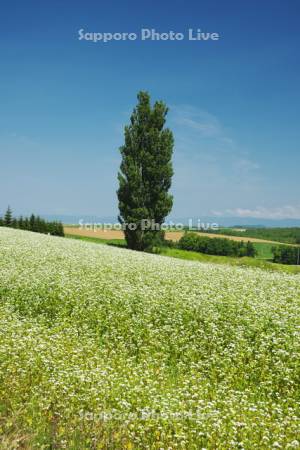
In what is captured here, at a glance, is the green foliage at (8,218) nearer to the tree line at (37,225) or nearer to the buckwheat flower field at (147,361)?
the tree line at (37,225)

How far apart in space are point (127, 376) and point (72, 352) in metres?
1.79

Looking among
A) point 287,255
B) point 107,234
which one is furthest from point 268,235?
point 107,234

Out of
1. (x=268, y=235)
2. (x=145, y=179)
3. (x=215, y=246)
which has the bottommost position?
(x=215, y=246)

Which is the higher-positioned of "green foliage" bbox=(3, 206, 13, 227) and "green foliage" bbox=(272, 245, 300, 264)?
"green foliage" bbox=(3, 206, 13, 227)

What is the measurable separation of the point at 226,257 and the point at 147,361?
4692 centimetres

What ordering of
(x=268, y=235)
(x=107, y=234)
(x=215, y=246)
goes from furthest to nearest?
(x=268, y=235), (x=215, y=246), (x=107, y=234)

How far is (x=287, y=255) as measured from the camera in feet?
285

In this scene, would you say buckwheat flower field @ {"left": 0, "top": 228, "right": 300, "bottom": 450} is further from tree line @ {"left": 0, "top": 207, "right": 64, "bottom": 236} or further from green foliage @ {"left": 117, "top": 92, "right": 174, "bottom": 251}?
tree line @ {"left": 0, "top": 207, "right": 64, "bottom": 236}

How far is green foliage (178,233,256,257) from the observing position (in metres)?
85.3

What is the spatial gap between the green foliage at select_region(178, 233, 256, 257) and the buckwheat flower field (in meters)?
67.2

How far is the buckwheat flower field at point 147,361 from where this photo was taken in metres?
6.81

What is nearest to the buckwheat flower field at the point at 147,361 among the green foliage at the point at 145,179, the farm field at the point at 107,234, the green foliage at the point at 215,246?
the green foliage at the point at 145,179

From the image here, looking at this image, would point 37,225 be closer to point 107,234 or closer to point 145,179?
point 107,234

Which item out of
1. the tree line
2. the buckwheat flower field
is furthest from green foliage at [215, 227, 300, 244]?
the buckwheat flower field
